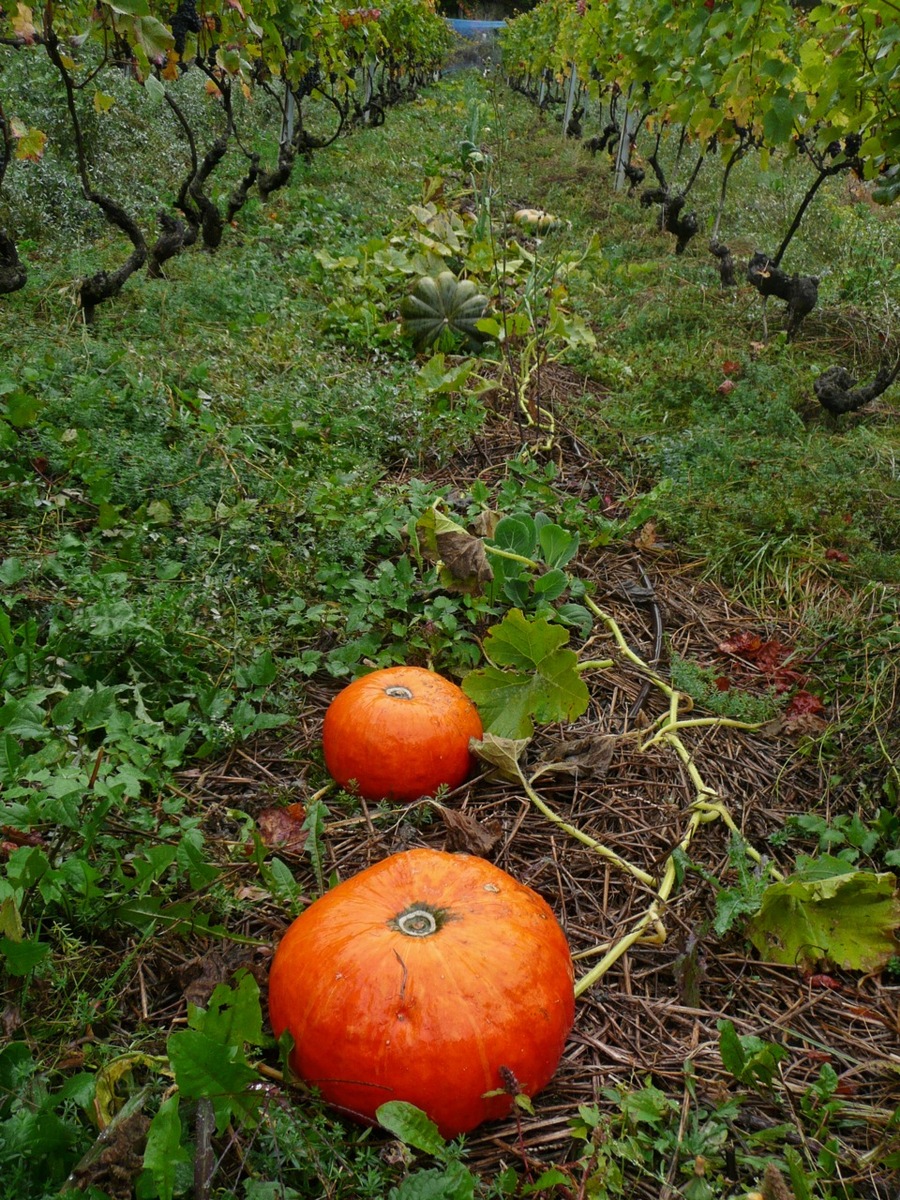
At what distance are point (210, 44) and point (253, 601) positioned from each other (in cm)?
621

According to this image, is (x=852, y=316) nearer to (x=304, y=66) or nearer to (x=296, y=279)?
(x=296, y=279)

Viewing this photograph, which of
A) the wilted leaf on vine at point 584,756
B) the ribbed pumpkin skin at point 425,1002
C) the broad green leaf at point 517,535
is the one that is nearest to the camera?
the ribbed pumpkin skin at point 425,1002

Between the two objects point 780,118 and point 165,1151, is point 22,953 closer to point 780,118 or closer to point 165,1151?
point 165,1151

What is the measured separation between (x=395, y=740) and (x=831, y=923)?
1.12 meters

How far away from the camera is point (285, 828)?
7.09 ft

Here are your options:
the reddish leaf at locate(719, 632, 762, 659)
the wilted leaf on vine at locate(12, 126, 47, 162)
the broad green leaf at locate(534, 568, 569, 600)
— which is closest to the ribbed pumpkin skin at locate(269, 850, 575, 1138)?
the broad green leaf at locate(534, 568, 569, 600)

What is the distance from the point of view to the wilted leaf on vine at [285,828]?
6.90 feet

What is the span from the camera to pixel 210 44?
6.80m

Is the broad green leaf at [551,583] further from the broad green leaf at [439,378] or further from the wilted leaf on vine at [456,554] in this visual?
the broad green leaf at [439,378]

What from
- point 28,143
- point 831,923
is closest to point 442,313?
point 28,143

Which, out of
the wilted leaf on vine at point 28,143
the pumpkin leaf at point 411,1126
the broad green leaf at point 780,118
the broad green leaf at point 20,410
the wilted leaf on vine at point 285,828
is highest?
the broad green leaf at point 780,118

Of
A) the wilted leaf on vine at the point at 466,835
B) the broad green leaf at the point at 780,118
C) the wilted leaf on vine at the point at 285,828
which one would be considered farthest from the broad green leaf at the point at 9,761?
the broad green leaf at the point at 780,118

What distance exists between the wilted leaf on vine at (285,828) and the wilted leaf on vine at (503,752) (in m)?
0.51

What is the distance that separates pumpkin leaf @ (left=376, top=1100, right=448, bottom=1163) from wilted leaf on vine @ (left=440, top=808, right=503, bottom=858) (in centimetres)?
73
